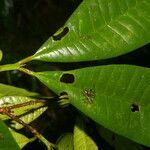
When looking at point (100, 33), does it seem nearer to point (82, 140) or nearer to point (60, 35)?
point (60, 35)

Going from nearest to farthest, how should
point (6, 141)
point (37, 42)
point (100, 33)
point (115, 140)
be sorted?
point (6, 141) < point (100, 33) < point (115, 140) < point (37, 42)

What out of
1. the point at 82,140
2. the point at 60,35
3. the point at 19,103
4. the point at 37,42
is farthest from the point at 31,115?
the point at 37,42

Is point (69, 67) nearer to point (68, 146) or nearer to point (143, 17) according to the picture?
point (68, 146)

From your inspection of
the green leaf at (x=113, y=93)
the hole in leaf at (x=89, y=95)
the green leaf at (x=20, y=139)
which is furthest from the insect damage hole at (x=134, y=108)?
the green leaf at (x=20, y=139)

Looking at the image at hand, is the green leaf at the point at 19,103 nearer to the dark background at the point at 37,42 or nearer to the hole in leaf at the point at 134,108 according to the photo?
the dark background at the point at 37,42

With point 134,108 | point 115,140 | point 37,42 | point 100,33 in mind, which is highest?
point 37,42

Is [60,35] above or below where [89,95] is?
above

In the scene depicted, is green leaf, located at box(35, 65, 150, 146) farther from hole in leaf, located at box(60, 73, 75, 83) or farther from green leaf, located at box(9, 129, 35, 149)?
green leaf, located at box(9, 129, 35, 149)
